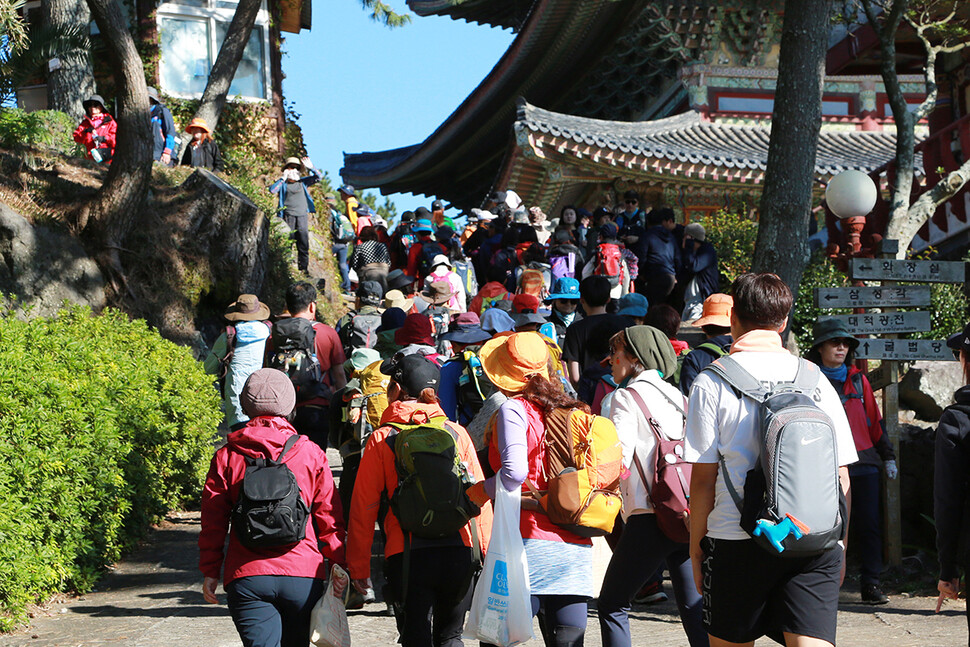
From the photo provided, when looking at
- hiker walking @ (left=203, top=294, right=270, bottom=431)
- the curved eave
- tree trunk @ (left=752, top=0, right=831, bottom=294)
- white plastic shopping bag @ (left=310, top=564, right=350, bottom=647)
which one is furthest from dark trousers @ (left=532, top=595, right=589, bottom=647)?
the curved eave

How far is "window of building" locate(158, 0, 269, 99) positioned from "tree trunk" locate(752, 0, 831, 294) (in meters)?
14.3

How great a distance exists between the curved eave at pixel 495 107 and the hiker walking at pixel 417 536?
53.4 feet

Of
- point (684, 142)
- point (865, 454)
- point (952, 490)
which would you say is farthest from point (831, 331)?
point (684, 142)

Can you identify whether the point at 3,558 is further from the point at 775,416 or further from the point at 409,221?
the point at 409,221

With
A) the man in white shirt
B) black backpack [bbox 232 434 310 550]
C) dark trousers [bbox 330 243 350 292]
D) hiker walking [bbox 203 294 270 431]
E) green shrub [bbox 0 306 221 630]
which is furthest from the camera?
dark trousers [bbox 330 243 350 292]

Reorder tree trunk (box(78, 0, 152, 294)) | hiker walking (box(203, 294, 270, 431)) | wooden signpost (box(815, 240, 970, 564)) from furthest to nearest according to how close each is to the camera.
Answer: tree trunk (box(78, 0, 152, 294)), hiker walking (box(203, 294, 270, 431)), wooden signpost (box(815, 240, 970, 564))

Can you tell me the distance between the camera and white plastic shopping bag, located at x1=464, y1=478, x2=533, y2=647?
4.24 m

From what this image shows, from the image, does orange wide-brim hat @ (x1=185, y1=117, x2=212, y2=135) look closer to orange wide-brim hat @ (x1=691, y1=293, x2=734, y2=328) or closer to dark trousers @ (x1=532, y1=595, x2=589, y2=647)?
orange wide-brim hat @ (x1=691, y1=293, x2=734, y2=328)

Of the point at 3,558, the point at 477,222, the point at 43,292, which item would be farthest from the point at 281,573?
the point at 477,222

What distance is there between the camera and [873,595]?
678 cm

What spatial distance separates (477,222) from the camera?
59.1 feet

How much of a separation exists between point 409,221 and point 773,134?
9.75m

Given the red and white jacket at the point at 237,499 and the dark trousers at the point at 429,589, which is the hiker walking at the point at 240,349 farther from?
the dark trousers at the point at 429,589

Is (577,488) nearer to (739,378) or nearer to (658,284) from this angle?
(739,378)
